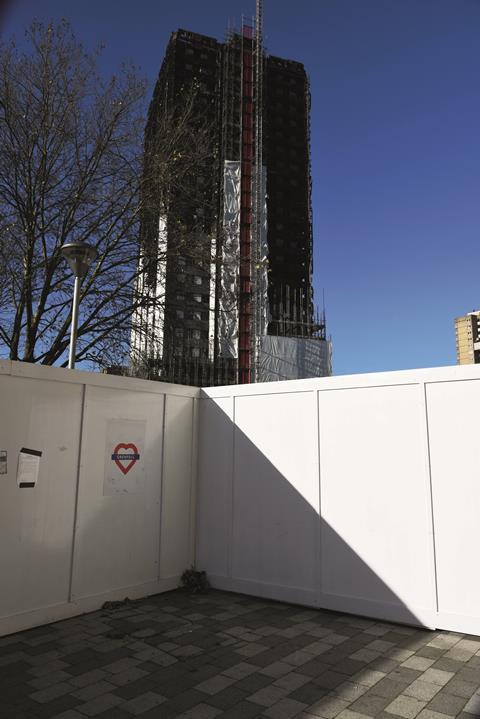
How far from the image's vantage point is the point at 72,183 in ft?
39.5

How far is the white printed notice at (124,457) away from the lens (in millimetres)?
5934

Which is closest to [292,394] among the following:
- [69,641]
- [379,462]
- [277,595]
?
[379,462]

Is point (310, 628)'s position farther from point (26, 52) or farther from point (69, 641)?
point (26, 52)

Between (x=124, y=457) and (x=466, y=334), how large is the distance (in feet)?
310

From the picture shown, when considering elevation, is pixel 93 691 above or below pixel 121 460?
below

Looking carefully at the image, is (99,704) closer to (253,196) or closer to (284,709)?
(284,709)

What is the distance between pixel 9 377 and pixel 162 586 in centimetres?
330

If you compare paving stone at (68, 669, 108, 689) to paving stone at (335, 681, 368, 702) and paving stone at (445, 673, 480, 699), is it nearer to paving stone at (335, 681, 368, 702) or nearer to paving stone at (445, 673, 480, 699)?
paving stone at (335, 681, 368, 702)

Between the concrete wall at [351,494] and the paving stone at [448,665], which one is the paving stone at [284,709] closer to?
the paving stone at [448,665]

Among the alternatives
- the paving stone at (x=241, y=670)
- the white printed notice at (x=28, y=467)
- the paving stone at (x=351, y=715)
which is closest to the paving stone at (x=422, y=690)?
the paving stone at (x=351, y=715)

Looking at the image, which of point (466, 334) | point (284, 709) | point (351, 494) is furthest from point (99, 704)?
point (466, 334)

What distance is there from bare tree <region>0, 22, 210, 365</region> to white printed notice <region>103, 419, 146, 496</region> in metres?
6.30

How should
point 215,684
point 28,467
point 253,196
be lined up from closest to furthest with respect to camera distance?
point 215,684, point 28,467, point 253,196

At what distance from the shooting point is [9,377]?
4.99m
